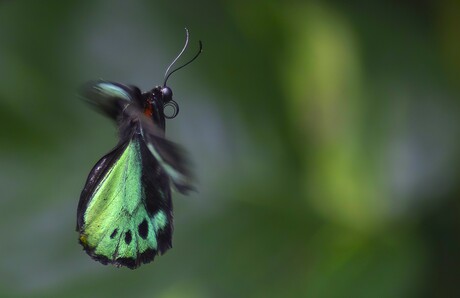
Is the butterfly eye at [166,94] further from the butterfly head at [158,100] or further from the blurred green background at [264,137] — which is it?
the blurred green background at [264,137]

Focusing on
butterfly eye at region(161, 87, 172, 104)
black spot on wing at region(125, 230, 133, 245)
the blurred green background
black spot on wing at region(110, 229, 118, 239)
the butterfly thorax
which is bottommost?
black spot on wing at region(125, 230, 133, 245)

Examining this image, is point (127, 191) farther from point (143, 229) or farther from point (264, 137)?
point (264, 137)

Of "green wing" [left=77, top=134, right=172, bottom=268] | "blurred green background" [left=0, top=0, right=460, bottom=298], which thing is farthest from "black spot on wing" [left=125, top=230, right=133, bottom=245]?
"blurred green background" [left=0, top=0, right=460, bottom=298]

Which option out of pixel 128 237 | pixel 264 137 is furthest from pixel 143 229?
pixel 264 137

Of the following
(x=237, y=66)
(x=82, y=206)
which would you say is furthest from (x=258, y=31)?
(x=82, y=206)

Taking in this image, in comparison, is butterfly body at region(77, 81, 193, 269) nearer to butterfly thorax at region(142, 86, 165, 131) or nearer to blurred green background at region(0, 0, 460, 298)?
butterfly thorax at region(142, 86, 165, 131)

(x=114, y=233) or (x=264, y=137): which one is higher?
(x=264, y=137)

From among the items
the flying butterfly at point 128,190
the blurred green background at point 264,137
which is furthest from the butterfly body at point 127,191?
the blurred green background at point 264,137

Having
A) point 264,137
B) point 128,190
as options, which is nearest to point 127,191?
point 128,190

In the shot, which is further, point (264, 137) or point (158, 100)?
point (264, 137)

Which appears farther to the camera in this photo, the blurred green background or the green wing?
the blurred green background
